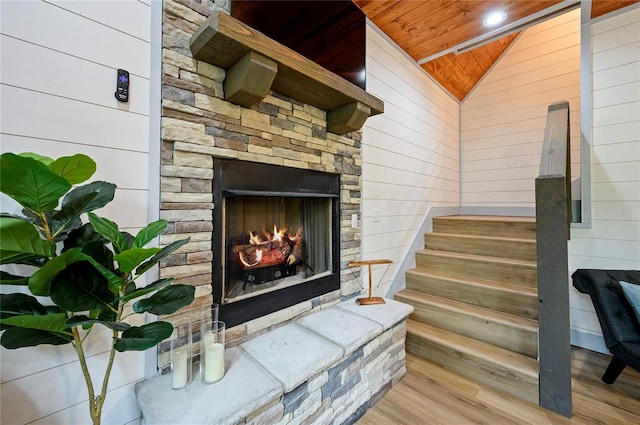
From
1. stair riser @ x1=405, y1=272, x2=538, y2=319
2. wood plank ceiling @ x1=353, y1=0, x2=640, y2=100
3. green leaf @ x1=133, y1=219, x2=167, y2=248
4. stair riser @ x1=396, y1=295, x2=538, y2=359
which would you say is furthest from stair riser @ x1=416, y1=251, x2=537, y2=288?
green leaf @ x1=133, y1=219, x2=167, y2=248

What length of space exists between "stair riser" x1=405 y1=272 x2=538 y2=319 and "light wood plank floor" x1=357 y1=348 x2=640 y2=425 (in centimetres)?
55

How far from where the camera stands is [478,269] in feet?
8.06

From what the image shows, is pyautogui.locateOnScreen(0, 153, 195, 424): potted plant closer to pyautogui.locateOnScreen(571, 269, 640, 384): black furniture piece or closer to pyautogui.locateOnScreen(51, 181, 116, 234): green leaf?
pyautogui.locateOnScreen(51, 181, 116, 234): green leaf

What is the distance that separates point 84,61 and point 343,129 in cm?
138

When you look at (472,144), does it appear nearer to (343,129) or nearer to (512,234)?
(512,234)

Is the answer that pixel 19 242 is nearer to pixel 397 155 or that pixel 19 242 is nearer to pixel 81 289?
pixel 81 289

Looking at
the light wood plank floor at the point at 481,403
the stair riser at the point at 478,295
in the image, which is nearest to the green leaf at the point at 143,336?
the light wood plank floor at the point at 481,403

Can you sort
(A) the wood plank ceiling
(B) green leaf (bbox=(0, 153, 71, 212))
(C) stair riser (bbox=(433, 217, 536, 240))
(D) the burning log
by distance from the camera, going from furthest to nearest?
(C) stair riser (bbox=(433, 217, 536, 240)) < (A) the wood plank ceiling < (D) the burning log < (B) green leaf (bbox=(0, 153, 71, 212))

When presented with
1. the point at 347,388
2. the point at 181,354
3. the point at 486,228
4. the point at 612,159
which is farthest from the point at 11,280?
the point at 612,159

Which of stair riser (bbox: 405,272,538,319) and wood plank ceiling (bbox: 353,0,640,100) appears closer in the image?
stair riser (bbox: 405,272,538,319)

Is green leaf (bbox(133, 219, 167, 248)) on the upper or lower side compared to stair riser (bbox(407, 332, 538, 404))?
upper

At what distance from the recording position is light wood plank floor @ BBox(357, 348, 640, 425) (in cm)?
156

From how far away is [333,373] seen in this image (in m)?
1.42

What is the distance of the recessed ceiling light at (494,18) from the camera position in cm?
233
